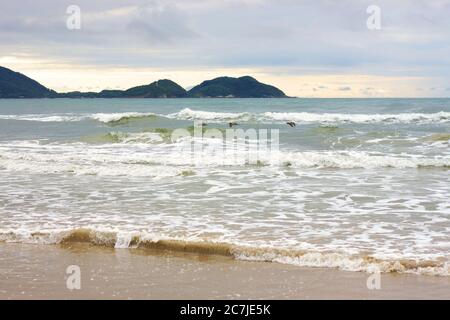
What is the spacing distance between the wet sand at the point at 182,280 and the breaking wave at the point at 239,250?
15 cm

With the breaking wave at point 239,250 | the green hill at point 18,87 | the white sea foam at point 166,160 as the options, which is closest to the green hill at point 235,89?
the green hill at point 18,87

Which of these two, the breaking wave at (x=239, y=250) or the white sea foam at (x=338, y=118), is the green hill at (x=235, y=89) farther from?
the breaking wave at (x=239, y=250)

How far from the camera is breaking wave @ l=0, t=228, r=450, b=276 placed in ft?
20.0

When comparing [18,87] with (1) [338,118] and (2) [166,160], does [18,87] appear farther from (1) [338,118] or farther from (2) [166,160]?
(2) [166,160]

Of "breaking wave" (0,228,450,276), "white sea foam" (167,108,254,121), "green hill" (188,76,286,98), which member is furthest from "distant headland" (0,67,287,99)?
"breaking wave" (0,228,450,276)

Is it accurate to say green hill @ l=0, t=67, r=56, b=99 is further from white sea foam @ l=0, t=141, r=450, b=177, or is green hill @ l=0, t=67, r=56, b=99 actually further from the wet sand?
the wet sand

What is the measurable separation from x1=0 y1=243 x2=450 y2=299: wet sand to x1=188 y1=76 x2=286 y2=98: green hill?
399 ft

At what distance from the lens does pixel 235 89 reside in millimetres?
130125

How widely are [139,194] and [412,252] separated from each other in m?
5.89

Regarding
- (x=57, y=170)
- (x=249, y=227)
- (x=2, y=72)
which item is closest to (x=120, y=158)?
(x=57, y=170)

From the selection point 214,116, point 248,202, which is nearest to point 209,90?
point 214,116

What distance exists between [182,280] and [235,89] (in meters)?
126

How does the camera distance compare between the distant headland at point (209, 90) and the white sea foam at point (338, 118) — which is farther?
the distant headland at point (209, 90)

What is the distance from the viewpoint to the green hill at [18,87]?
146 metres
